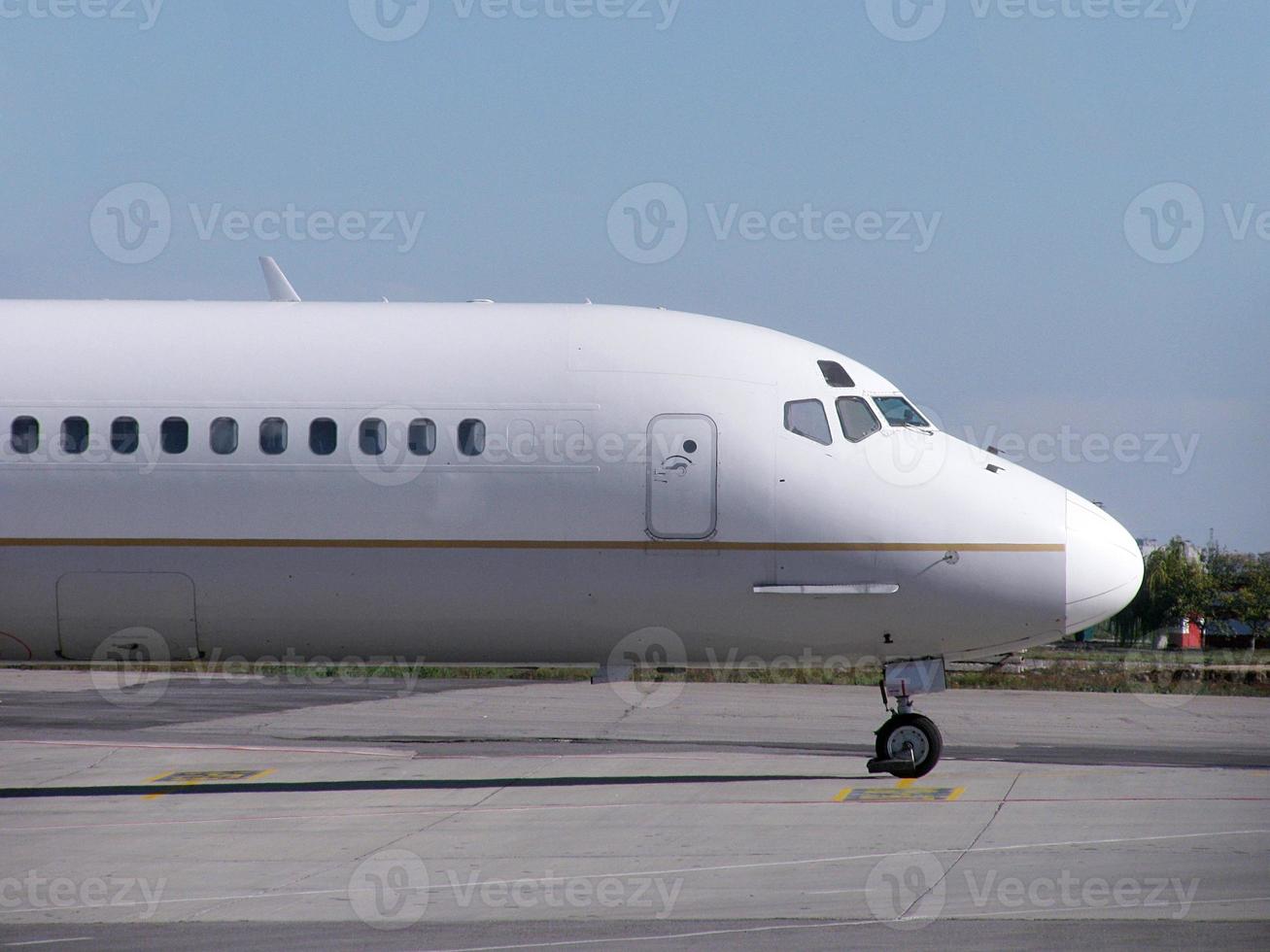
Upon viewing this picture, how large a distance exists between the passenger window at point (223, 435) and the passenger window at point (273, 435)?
0.28m

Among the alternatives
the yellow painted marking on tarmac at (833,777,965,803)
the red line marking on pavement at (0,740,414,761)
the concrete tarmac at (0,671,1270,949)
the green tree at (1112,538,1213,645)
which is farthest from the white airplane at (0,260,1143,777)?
the green tree at (1112,538,1213,645)

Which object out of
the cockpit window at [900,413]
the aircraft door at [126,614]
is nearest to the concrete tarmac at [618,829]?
the aircraft door at [126,614]

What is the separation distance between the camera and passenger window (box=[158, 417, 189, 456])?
656 inches

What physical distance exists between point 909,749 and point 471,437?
18.4 feet

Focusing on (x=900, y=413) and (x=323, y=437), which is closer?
(x=323, y=437)

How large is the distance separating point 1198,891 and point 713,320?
27.7ft

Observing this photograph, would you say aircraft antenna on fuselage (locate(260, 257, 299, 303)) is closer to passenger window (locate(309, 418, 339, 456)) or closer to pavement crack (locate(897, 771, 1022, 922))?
passenger window (locate(309, 418, 339, 456))

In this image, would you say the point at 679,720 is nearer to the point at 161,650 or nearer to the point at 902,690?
the point at 902,690

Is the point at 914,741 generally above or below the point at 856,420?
below

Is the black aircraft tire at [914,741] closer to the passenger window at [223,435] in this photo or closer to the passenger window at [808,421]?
the passenger window at [808,421]

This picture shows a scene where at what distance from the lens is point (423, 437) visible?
16781mm

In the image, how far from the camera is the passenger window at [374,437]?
16.7m

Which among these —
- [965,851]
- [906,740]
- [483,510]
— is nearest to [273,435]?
[483,510]

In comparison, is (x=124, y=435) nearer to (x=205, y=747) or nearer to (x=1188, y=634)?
(x=205, y=747)
